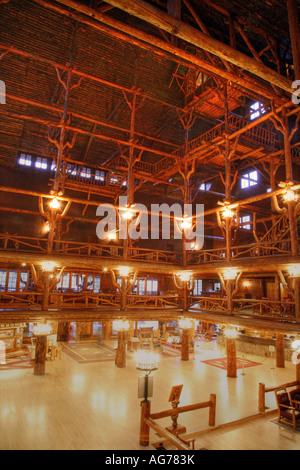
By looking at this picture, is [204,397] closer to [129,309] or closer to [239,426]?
[239,426]

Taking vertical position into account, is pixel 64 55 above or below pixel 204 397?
above

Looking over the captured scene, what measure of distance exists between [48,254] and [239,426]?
325 inches

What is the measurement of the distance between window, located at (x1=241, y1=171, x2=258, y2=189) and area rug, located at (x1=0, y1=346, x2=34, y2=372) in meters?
17.5

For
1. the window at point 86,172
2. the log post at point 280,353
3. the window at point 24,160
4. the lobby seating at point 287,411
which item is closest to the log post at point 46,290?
the lobby seating at point 287,411

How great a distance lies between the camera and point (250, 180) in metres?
20.5

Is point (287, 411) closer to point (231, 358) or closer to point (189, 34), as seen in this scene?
point (231, 358)

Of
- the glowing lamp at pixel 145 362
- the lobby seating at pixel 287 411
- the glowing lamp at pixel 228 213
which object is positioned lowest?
the lobby seating at pixel 287 411

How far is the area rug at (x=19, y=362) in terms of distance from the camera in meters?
13.3

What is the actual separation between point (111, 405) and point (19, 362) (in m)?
7.17

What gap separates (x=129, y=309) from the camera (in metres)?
12.5

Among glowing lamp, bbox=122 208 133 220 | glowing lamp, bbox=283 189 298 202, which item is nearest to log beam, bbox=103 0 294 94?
glowing lamp, bbox=283 189 298 202

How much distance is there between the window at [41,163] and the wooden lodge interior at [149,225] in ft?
0.45

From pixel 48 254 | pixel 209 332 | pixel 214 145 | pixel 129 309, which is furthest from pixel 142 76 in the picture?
pixel 209 332

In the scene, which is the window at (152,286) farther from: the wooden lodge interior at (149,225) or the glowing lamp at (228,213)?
the glowing lamp at (228,213)
